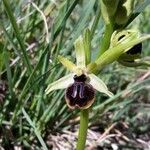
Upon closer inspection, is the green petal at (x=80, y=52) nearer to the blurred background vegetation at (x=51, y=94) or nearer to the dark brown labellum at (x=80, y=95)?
the dark brown labellum at (x=80, y=95)

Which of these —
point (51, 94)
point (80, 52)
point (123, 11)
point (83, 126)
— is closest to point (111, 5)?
point (123, 11)

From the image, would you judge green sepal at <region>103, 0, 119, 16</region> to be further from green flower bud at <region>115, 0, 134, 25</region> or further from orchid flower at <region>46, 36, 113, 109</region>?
orchid flower at <region>46, 36, 113, 109</region>

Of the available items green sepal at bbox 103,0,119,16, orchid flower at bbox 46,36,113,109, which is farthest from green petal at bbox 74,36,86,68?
green sepal at bbox 103,0,119,16

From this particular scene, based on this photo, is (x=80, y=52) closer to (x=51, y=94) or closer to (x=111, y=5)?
(x=111, y=5)

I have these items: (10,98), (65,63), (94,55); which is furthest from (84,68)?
(10,98)

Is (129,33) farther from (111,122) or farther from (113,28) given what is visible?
(111,122)

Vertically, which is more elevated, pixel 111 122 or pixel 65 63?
pixel 65 63
